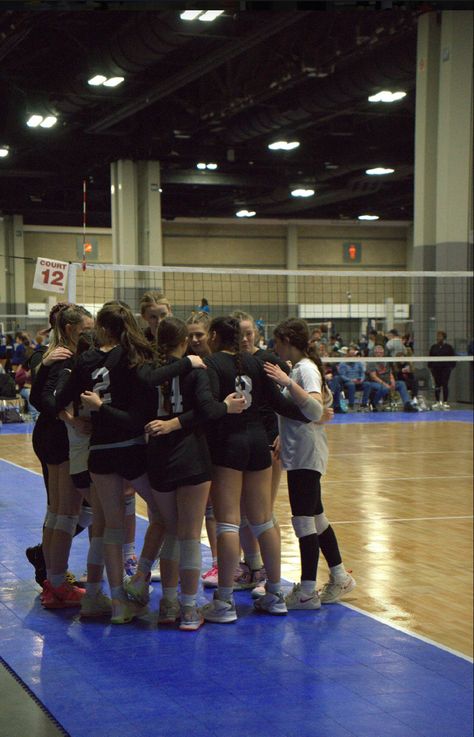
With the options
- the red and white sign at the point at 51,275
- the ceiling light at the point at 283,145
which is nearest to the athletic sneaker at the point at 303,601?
the red and white sign at the point at 51,275

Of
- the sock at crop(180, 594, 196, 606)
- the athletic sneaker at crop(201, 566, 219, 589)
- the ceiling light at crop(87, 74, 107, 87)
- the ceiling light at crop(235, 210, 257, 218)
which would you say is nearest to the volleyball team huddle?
the sock at crop(180, 594, 196, 606)

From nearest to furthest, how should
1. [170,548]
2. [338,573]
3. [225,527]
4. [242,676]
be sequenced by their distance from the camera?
[242,676] < [225,527] < [170,548] < [338,573]

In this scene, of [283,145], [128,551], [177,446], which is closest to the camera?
[177,446]

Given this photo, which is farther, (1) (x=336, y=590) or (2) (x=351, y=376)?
(2) (x=351, y=376)

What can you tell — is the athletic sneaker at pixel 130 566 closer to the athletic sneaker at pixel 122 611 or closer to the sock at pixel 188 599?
the athletic sneaker at pixel 122 611

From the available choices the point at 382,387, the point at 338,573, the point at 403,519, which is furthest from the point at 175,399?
the point at 382,387

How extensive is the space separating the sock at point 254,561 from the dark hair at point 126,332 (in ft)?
4.03

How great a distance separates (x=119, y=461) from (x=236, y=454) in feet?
1.47

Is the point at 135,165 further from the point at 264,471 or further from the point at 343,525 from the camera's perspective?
the point at 264,471

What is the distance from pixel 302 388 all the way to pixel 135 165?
1531 cm

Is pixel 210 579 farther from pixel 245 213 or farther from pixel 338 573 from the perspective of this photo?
pixel 245 213

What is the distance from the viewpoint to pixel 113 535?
136 inches

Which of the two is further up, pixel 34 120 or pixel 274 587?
pixel 34 120

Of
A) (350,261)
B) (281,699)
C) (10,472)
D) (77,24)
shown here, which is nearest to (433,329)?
(77,24)
